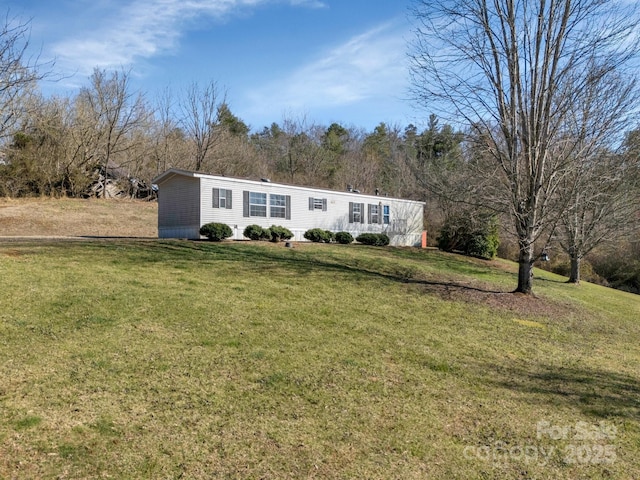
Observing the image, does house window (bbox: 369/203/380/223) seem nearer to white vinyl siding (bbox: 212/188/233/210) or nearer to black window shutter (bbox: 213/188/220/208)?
white vinyl siding (bbox: 212/188/233/210)

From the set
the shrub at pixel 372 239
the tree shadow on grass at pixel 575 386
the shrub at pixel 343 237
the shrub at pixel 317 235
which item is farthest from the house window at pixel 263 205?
the tree shadow on grass at pixel 575 386

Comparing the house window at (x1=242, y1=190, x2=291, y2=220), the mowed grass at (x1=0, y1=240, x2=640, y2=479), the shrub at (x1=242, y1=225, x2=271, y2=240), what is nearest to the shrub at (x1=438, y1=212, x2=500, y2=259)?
the house window at (x1=242, y1=190, x2=291, y2=220)

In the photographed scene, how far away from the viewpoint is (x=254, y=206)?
17906 millimetres

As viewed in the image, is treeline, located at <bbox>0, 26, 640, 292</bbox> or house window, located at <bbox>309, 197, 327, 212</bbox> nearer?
treeline, located at <bbox>0, 26, 640, 292</bbox>

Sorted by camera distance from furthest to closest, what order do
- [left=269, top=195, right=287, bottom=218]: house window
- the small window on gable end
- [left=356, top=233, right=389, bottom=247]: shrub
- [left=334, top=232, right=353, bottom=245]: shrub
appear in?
A: 1. [left=356, top=233, right=389, bottom=247]: shrub
2. [left=334, top=232, right=353, bottom=245]: shrub
3. [left=269, top=195, right=287, bottom=218]: house window
4. the small window on gable end

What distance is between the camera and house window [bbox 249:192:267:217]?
58.3 ft

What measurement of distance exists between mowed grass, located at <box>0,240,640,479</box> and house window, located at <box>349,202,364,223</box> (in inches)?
521

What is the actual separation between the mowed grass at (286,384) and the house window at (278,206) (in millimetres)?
10022

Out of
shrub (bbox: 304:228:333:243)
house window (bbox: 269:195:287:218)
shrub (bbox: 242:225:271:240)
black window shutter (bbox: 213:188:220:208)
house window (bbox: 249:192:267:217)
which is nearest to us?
black window shutter (bbox: 213:188:220:208)

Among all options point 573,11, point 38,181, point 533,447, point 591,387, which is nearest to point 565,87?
point 573,11

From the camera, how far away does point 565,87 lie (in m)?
10.1

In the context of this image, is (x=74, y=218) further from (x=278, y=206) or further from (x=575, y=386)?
(x=575, y=386)

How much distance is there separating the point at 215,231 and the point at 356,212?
27.7ft

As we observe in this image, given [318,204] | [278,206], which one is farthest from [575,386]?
[318,204]
